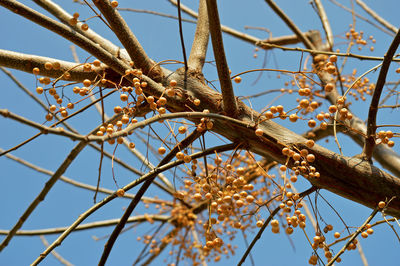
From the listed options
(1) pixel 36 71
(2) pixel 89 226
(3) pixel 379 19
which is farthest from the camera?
(3) pixel 379 19

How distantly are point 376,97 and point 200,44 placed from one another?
0.88 meters

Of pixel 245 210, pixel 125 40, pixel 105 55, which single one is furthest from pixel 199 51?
pixel 245 210

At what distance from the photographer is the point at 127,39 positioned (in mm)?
1593

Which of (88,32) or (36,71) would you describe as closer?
(36,71)

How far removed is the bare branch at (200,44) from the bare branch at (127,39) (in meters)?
0.22

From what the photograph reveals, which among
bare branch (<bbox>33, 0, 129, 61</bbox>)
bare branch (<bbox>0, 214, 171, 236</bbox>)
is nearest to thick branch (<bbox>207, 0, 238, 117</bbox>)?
bare branch (<bbox>33, 0, 129, 61</bbox>)

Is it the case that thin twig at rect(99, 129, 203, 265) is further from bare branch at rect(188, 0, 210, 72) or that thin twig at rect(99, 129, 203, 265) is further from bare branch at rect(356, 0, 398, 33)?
bare branch at rect(356, 0, 398, 33)

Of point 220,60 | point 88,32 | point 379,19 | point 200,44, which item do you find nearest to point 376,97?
point 220,60

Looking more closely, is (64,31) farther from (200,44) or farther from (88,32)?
(200,44)

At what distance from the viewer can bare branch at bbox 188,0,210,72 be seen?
1.85 m

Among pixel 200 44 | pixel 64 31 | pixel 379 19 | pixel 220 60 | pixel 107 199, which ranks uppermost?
pixel 379 19

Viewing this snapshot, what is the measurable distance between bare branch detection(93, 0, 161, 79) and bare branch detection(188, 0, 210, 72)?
8.5 inches

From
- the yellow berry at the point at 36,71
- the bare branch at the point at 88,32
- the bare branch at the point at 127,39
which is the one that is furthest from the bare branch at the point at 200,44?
the yellow berry at the point at 36,71

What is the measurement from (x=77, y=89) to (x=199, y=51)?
0.70 m
